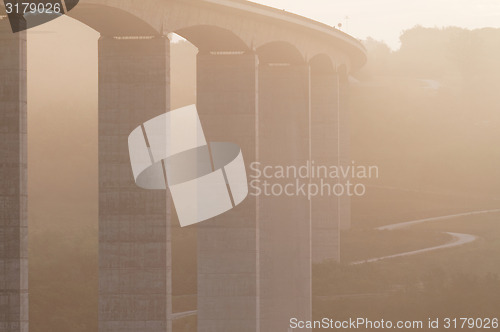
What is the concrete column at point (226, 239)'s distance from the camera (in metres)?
44.0

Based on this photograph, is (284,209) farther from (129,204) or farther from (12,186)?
(12,186)

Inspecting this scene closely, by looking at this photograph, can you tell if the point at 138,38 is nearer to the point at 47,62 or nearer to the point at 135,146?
the point at 135,146

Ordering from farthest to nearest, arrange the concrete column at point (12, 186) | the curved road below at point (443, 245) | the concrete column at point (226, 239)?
1. the curved road below at point (443, 245)
2. the concrete column at point (226, 239)
3. the concrete column at point (12, 186)

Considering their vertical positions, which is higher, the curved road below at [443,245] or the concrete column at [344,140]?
the concrete column at [344,140]

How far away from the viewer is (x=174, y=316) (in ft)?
177

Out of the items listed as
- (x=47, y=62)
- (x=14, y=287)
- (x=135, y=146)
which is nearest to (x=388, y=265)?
(x=135, y=146)

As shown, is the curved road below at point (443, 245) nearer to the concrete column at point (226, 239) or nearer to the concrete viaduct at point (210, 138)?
the concrete viaduct at point (210, 138)

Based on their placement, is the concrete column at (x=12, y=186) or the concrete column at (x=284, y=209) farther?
the concrete column at (x=284, y=209)

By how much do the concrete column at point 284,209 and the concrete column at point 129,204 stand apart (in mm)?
16810

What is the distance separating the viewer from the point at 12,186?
29.4 m

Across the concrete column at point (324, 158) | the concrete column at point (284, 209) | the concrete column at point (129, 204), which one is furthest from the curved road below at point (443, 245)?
the concrete column at point (129, 204)

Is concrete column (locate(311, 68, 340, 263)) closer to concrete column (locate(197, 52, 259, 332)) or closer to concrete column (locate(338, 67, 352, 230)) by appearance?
concrete column (locate(338, 67, 352, 230))

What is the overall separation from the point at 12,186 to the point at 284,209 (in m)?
26.2

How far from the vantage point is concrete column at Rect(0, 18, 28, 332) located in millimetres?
29250
